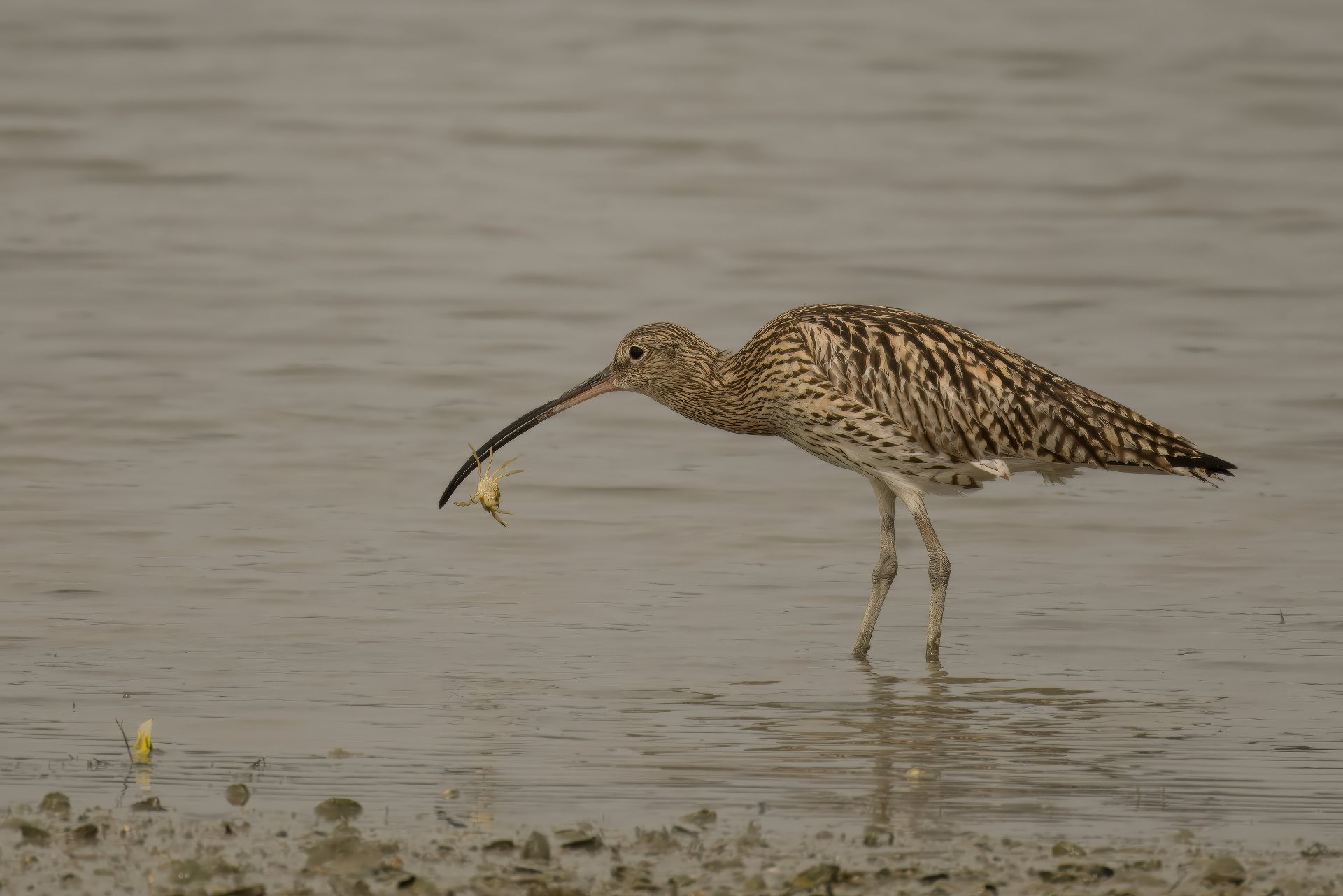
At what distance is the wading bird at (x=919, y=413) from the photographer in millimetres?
10414

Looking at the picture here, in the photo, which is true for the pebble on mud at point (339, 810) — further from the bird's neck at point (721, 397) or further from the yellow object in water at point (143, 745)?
the bird's neck at point (721, 397)

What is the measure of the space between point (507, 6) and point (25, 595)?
84.9 feet

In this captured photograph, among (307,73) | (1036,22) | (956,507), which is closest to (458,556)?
(956,507)

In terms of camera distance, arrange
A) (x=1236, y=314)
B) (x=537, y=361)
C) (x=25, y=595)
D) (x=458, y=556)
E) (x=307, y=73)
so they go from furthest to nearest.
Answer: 1. (x=307, y=73)
2. (x=1236, y=314)
3. (x=537, y=361)
4. (x=458, y=556)
5. (x=25, y=595)

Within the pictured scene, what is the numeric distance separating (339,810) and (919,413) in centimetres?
440

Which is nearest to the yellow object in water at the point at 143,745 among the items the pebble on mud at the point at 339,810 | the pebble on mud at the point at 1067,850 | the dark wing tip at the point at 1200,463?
the pebble on mud at the point at 339,810

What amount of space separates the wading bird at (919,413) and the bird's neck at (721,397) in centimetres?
1

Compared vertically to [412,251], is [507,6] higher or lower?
higher

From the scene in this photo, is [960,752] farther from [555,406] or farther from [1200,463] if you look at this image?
[555,406]

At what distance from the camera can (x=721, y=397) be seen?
10.9 meters

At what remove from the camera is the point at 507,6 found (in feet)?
117

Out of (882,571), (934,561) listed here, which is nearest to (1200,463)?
(934,561)

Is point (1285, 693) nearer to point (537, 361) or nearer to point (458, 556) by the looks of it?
point (458, 556)

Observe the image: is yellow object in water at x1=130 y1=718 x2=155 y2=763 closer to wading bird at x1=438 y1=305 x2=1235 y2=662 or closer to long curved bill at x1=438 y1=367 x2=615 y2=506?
long curved bill at x1=438 y1=367 x2=615 y2=506
